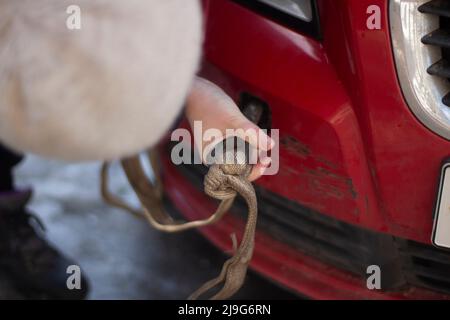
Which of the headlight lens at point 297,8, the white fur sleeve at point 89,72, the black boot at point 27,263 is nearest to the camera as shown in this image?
the white fur sleeve at point 89,72

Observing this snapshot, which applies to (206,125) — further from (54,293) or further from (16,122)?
(54,293)

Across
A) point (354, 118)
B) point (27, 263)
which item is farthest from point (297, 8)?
point (27, 263)

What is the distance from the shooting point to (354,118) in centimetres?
134

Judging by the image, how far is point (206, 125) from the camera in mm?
1326

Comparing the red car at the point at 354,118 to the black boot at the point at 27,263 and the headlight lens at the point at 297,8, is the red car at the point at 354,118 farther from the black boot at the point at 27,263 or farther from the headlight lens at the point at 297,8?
the black boot at the point at 27,263

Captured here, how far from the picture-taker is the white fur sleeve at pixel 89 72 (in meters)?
1.03

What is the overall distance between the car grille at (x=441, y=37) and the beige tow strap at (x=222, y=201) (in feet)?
1.22

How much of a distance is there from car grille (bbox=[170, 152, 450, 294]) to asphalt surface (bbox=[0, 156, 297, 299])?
273 millimetres

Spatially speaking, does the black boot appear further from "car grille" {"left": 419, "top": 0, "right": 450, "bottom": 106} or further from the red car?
"car grille" {"left": 419, "top": 0, "right": 450, "bottom": 106}

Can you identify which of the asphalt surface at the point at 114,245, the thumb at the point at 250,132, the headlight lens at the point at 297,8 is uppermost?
the headlight lens at the point at 297,8

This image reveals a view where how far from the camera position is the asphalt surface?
1.99 metres

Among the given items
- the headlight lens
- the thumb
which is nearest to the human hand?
the thumb

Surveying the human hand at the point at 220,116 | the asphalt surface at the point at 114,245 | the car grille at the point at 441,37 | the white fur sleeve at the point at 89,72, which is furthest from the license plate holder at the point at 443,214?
the asphalt surface at the point at 114,245

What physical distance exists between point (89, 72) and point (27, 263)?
1076 mm
